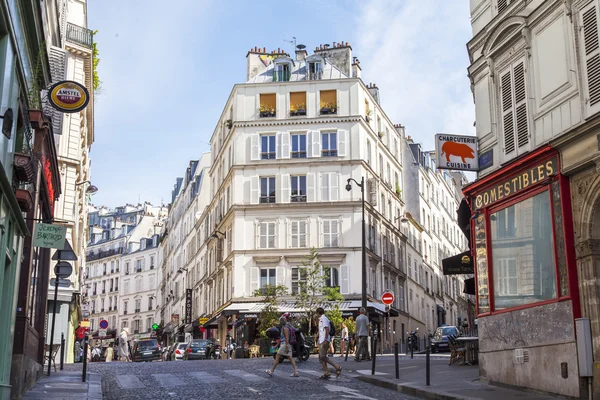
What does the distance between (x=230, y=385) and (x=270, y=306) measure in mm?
24796

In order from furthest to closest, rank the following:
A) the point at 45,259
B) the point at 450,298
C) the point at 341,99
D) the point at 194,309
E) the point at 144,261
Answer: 1. the point at 144,261
2. the point at 450,298
3. the point at 194,309
4. the point at 341,99
5. the point at 45,259

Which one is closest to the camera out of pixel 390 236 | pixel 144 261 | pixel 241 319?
pixel 241 319

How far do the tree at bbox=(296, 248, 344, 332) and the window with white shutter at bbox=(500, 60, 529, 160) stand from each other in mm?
24445

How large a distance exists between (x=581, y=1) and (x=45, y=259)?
1182 centimetres

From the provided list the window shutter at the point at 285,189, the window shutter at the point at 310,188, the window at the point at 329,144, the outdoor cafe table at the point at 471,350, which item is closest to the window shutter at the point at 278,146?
the window shutter at the point at 285,189

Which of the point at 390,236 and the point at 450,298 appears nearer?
the point at 390,236

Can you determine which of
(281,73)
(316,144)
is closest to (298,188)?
(316,144)

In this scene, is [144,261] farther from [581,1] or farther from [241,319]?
[581,1]

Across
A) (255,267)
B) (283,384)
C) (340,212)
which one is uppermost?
(340,212)

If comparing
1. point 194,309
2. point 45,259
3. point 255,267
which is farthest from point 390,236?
point 45,259

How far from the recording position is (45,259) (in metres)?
17.0

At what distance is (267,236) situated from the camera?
45.0 metres

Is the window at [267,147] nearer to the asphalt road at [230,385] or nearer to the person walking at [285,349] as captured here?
the asphalt road at [230,385]

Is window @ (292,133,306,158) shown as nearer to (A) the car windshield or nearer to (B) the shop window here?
(B) the shop window
